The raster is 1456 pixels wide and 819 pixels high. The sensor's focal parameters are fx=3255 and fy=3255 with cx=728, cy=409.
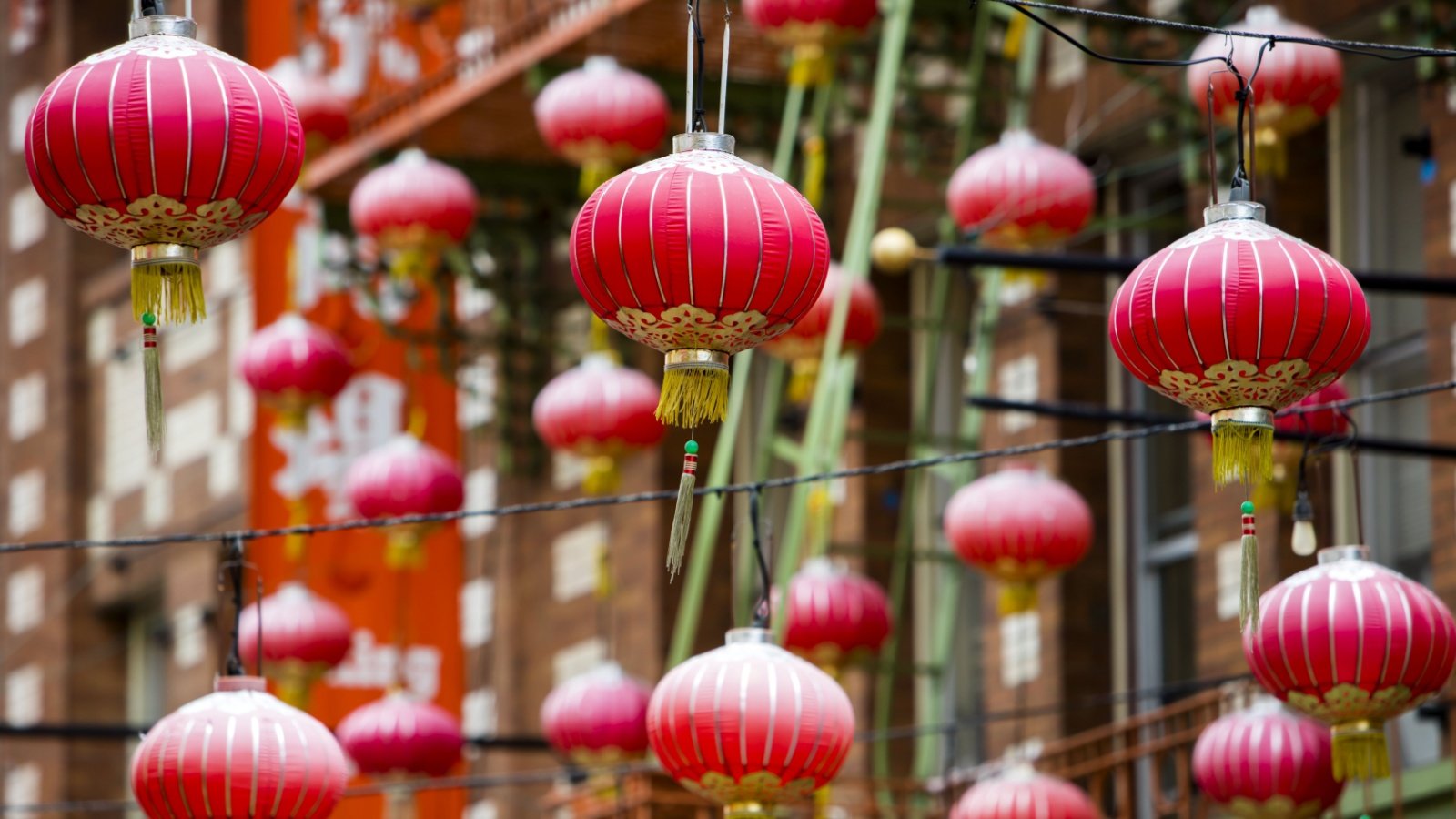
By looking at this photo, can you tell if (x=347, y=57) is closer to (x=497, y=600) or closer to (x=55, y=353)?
(x=497, y=600)

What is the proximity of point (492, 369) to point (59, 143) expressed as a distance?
420 inches

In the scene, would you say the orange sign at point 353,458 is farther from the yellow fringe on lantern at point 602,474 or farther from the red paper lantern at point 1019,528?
the red paper lantern at point 1019,528

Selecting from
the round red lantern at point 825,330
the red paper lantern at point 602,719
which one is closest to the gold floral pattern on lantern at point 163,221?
the round red lantern at point 825,330

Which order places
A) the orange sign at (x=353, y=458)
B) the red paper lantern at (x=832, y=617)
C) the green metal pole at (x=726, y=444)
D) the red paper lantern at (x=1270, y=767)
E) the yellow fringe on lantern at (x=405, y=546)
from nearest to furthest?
the red paper lantern at (x=1270, y=767), the red paper lantern at (x=832, y=617), the green metal pole at (x=726, y=444), the yellow fringe on lantern at (x=405, y=546), the orange sign at (x=353, y=458)

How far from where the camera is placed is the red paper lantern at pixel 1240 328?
9867 millimetres

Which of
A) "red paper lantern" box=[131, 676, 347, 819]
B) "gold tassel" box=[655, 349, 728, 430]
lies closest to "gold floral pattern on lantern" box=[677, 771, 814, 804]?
"red paper lantern" box=[131, 676, 347, 819]

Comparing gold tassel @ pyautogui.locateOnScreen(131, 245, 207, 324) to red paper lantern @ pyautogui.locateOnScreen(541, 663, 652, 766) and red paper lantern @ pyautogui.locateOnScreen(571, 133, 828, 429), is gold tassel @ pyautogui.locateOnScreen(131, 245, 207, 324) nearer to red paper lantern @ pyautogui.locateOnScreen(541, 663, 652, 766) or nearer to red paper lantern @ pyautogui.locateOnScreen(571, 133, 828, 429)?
red paper lantern @ pyautogui.locateOnScreen(571, 133, 828, 429)

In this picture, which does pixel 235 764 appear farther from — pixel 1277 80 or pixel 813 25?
pixel 1277 80

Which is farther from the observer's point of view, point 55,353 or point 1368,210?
point 55,353

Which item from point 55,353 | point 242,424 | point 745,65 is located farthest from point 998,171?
point 55,353

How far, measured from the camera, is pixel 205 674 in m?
23.7

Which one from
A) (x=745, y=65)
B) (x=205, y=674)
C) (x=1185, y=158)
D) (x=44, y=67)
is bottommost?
(x=205, y=674)

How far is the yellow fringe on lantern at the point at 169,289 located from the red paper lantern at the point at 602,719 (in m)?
6.14

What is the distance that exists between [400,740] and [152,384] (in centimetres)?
707
